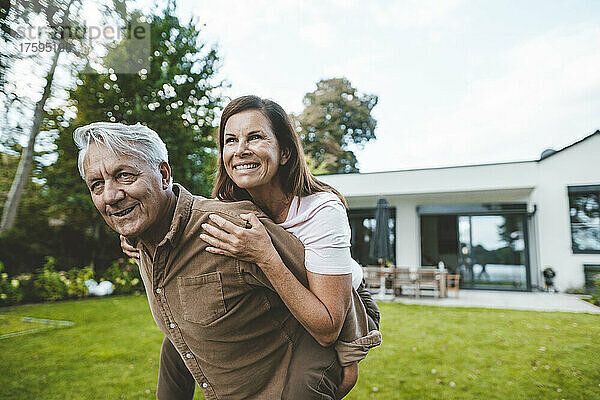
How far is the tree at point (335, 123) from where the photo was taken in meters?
25.5

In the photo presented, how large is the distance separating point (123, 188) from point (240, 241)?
406 mm

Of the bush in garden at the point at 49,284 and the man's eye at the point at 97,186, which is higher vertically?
the man's eye at the point at 97,186

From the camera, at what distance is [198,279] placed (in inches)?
53.5

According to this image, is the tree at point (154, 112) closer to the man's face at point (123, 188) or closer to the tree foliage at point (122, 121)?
the tree foliage at point (122, 121)

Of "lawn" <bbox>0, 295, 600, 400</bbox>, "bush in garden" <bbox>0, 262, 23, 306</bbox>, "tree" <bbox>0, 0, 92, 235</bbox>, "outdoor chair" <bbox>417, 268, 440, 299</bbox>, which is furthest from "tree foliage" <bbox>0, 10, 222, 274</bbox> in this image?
"outdoor chair" <bbox>417, 268, 440, 299</bbox>

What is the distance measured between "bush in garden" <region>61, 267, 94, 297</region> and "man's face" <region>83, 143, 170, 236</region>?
355 inches

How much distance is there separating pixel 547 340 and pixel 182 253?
A: 611 cm

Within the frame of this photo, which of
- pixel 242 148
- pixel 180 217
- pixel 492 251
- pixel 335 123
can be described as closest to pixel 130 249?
pixel 180 217

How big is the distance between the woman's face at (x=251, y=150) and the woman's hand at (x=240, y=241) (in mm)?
248

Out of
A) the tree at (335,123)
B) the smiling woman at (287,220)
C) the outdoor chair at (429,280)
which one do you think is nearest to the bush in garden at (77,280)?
the outdoor chair at (429,280)

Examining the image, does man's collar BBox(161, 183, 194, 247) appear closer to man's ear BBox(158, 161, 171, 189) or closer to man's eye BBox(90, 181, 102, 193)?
man's ear BBox(158, 161, 171, 189)

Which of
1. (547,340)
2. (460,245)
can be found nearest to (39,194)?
(547,340)

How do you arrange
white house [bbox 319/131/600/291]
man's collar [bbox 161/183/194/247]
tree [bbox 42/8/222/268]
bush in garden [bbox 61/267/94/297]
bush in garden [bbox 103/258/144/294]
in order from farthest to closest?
white house [bbox 319/131/600/291] → bush in garden [bbox 103/258/144/294] → tree [bbox 42/8/222/268] → bush in garden [bbox 61/267/94/297] → man's collar [bbox 161/183/194/247]

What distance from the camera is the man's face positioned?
1.27 m
